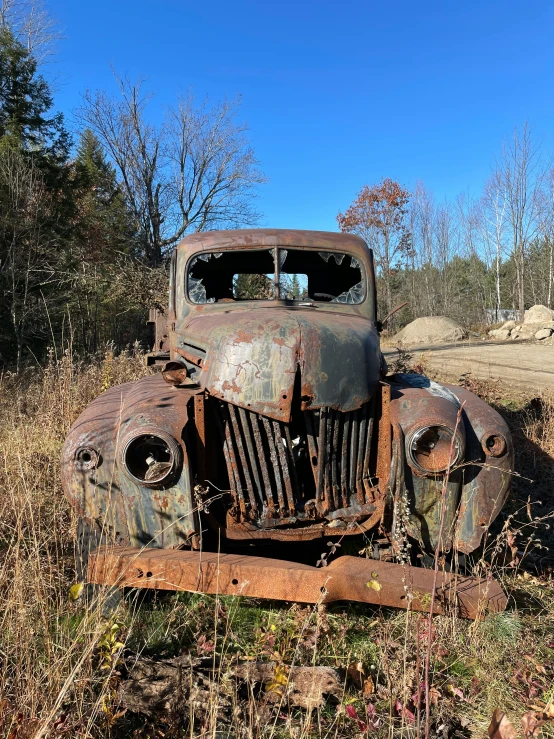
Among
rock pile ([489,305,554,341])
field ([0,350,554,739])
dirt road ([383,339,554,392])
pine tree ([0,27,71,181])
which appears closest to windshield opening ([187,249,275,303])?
field ([0,350,554,739])

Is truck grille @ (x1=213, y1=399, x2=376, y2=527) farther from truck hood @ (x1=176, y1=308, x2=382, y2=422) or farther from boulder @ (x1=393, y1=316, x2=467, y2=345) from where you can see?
boulder @ (x1=393, y1=316, x2=467, y2=345)

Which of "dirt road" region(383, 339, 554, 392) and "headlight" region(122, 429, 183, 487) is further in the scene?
"dirt road" region(383, 339, 554, 392)

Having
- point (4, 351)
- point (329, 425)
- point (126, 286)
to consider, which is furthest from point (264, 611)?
point (126, 286)

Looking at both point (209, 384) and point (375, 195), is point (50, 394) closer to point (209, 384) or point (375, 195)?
point (209, 384)

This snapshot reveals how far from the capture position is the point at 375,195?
29891 millimetres

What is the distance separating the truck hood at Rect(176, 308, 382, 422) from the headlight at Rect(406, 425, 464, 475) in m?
0.35

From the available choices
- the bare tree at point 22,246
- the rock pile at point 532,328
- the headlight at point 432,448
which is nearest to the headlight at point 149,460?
the headlight at point 432,448

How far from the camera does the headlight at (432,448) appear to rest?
263 centimetres

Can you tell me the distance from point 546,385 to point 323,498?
6993 mm

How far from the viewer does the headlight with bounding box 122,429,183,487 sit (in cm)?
252

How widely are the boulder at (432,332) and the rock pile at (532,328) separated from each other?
151cm

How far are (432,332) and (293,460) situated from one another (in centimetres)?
1839

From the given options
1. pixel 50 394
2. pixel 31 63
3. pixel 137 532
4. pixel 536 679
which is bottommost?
pixel 536 679

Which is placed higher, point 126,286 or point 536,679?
point 126,286
